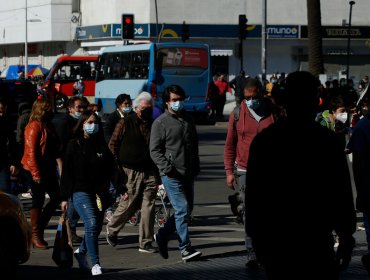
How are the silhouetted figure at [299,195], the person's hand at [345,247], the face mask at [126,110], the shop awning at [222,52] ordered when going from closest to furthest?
the silhouetted figure at [299,195], the person's hand at [345,247], the face mask at [126,110], the shop awning at [222,52]

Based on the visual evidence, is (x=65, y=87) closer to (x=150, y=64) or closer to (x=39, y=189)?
(x=150, y=64)

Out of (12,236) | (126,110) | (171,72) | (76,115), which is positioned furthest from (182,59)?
(12,236)

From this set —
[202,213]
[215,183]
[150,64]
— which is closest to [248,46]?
[150,64]

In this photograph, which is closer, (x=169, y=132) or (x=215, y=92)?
(x=169, y=132)

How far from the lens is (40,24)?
75.6 m

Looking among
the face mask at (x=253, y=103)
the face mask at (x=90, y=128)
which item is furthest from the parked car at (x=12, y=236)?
→ the face mask at (x=253, y=103)

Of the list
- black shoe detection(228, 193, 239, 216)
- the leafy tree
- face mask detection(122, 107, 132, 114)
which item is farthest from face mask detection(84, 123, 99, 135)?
the leafy tree

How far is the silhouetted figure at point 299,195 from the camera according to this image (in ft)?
18.1

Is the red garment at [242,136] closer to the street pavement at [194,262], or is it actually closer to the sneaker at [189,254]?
the sneaker at [189,254]

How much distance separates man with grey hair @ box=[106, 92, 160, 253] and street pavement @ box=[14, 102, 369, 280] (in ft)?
1.18

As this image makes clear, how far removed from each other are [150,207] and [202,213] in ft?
12.9

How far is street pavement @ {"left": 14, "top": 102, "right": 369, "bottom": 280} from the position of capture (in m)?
9.90

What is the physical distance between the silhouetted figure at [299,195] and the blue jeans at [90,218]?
4.52 metres

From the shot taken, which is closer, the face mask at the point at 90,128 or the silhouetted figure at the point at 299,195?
the silhouetted figure at the point at 299,195
